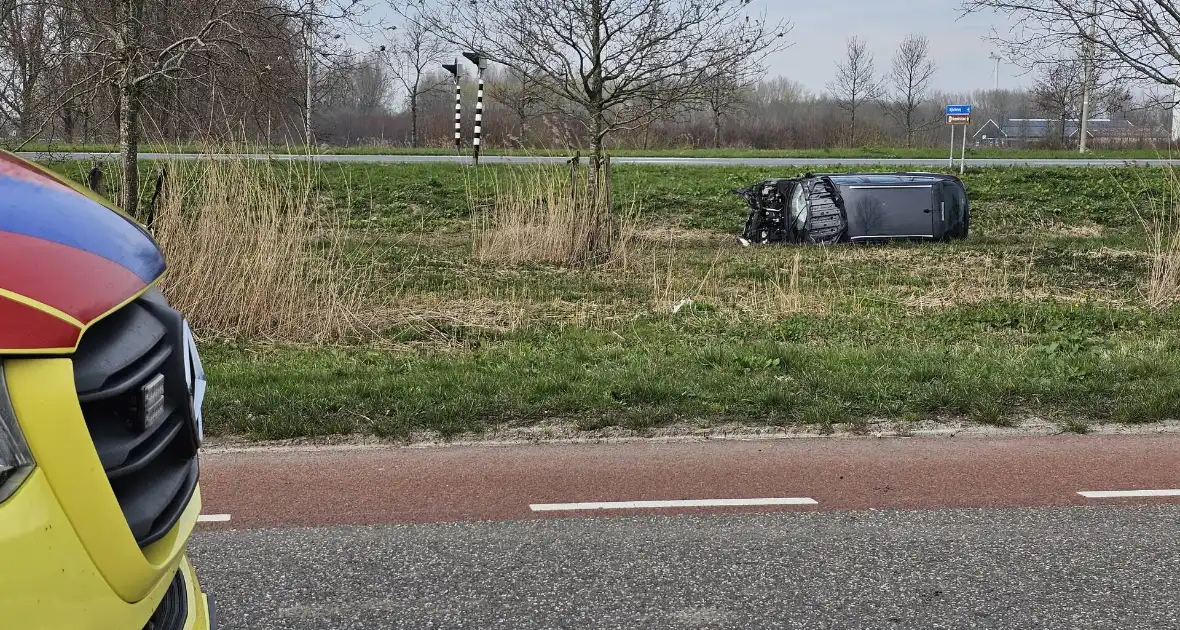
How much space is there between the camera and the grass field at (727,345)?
6.46m

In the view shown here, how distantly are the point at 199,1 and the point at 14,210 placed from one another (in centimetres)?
919

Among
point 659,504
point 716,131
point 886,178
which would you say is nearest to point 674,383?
point 659,504

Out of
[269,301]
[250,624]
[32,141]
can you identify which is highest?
[32,141]

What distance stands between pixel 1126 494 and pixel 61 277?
488 centimetres

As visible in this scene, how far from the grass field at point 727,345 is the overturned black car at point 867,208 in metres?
0.51

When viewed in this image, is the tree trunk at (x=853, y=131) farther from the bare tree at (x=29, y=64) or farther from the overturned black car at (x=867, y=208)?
the bare tree at (x=29, y=64)

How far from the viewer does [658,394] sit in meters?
6.71

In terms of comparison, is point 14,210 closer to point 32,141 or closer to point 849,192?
point 32,141

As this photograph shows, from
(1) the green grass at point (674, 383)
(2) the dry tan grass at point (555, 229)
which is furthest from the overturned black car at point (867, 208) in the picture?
(1) the green grass at point (674, 383)

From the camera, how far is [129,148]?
33.3 ft

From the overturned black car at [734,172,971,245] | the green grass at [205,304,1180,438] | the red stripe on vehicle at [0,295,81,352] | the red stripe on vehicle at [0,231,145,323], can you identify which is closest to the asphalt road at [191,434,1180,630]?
the green grass at [205,304,1180,438]

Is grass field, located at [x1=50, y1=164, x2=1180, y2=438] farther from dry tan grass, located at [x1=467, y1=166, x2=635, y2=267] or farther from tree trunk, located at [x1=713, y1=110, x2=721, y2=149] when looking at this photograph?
tree trunk, located at [x1=713, y1=110, x2=721, y2=149]

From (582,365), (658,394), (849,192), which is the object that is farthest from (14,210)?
(849,192)

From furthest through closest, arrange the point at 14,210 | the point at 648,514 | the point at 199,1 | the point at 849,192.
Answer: the point at 849,192 → the point at 199,1 → the point at 648,514 → the point at 14,210
